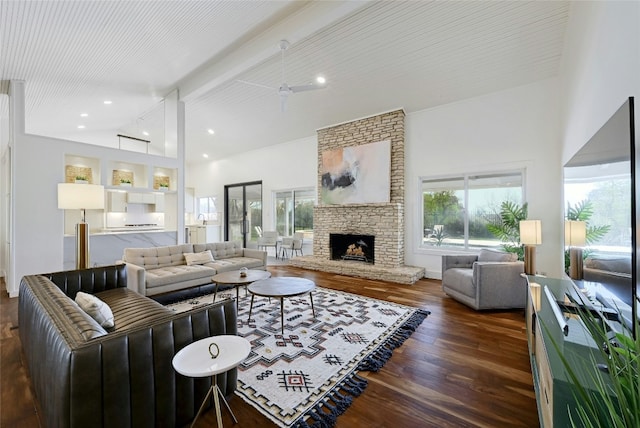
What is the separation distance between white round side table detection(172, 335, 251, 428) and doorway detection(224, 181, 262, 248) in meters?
7.34

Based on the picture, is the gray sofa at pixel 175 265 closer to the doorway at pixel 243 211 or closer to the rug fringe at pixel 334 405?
the rug fringe at pixel 334 405

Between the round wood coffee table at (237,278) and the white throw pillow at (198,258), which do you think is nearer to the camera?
the round wood coffee table at (237,278)

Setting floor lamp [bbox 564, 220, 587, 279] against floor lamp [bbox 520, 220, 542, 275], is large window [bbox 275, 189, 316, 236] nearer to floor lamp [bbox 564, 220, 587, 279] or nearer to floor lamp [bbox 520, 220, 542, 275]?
floor lamp [bbox 520, 220, 542, 275]

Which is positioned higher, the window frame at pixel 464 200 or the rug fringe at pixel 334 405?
the window frame at pixel 464 200

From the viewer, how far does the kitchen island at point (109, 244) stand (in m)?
5.04

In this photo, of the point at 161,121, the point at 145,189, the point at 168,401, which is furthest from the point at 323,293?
the point at 161,121

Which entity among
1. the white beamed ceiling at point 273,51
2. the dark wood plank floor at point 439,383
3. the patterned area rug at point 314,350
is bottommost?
the dark wood plank floor at point 439,383

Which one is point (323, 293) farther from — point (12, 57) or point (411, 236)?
point (12, 57)

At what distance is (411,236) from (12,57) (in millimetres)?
7269

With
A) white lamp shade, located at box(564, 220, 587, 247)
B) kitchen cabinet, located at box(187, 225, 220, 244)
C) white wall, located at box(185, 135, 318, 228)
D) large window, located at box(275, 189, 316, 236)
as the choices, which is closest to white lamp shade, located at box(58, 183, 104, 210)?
white wall, located at box(185, 135, 318, 228)

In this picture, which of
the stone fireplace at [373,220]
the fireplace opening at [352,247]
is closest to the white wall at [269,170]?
the stone fireplace at [373,220]

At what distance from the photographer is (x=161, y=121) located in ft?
24.6

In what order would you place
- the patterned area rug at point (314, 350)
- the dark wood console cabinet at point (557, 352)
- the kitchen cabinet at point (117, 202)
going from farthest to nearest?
the kitchen cabinet at point (117, 202) < the patterned area rug at point (314, 350) < the dark wood console cabinet at point (557, 352)

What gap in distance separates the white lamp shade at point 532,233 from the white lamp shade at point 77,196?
5516 mm
